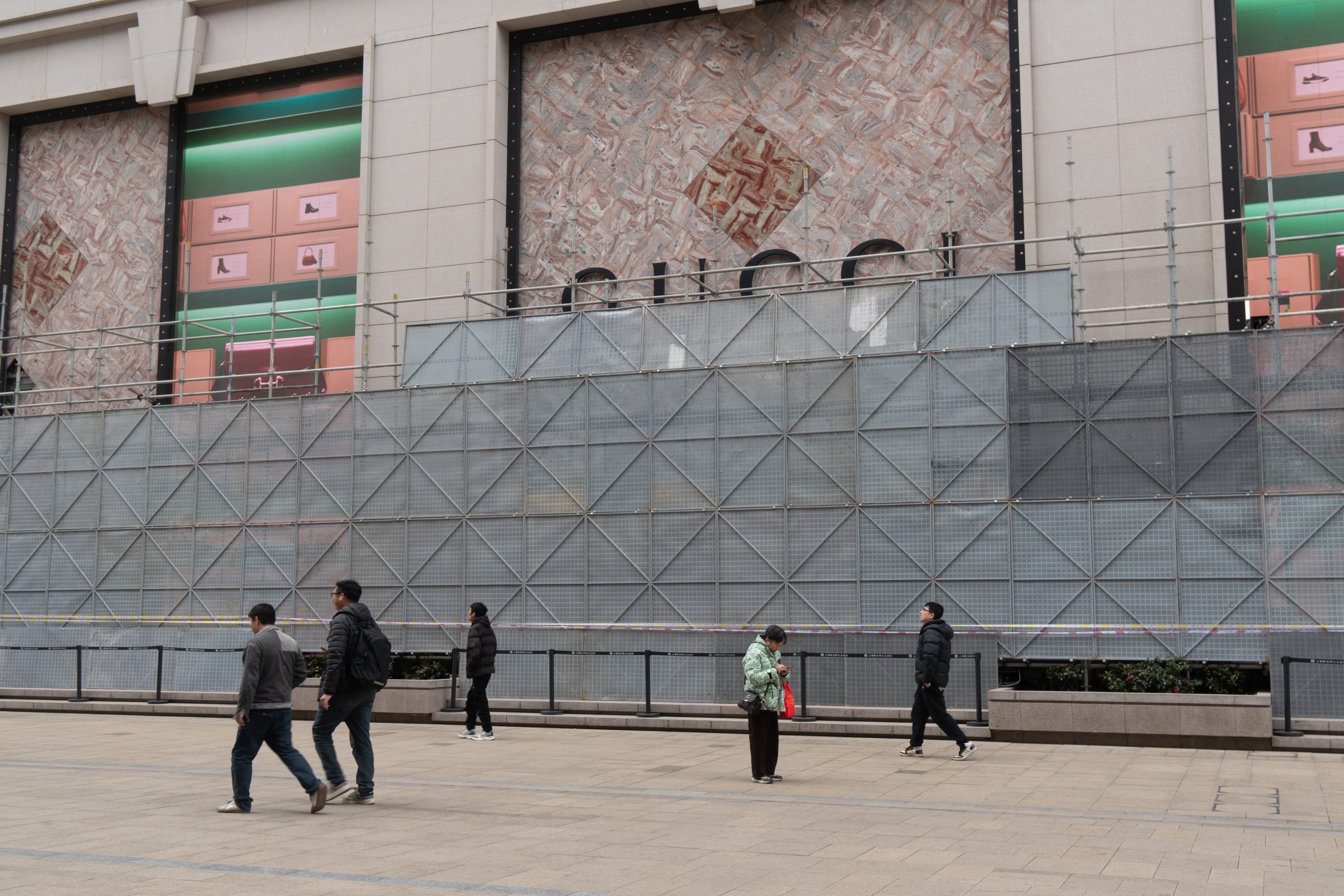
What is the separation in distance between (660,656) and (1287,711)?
26.7 feet

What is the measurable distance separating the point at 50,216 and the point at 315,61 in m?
7.63

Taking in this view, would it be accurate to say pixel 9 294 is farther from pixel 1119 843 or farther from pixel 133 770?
pixel 1119 843

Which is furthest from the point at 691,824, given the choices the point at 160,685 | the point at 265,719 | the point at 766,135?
the point at 766,135

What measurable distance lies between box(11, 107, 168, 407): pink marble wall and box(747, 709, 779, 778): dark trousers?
19.9 metres

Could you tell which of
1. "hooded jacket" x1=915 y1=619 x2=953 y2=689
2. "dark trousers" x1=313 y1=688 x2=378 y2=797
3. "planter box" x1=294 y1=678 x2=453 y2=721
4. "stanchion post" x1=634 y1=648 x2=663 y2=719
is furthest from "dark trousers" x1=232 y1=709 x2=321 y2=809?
"planter box" x1=294 y1=678 x2=453 y2=721

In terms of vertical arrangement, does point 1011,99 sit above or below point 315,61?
below

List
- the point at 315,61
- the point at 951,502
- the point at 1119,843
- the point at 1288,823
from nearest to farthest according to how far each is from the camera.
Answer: the point at 1119,843
the point at 1288,823
the point at 951,502
the point at 315,61

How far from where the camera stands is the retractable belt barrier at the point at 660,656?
16219 mm

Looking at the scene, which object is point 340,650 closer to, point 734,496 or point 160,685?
point 734,496

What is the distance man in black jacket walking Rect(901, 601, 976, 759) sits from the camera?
13.4 metres

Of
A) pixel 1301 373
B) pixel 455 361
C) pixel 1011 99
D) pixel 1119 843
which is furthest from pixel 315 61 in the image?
pixel 1119 843

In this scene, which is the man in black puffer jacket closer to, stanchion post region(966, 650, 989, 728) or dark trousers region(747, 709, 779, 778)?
dark trousers region(747, 709, 779, 778)

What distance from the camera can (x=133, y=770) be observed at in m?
12.8

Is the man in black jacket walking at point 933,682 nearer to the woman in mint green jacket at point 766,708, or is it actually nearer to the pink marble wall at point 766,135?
the woman in mint green jacket at point 766,708
